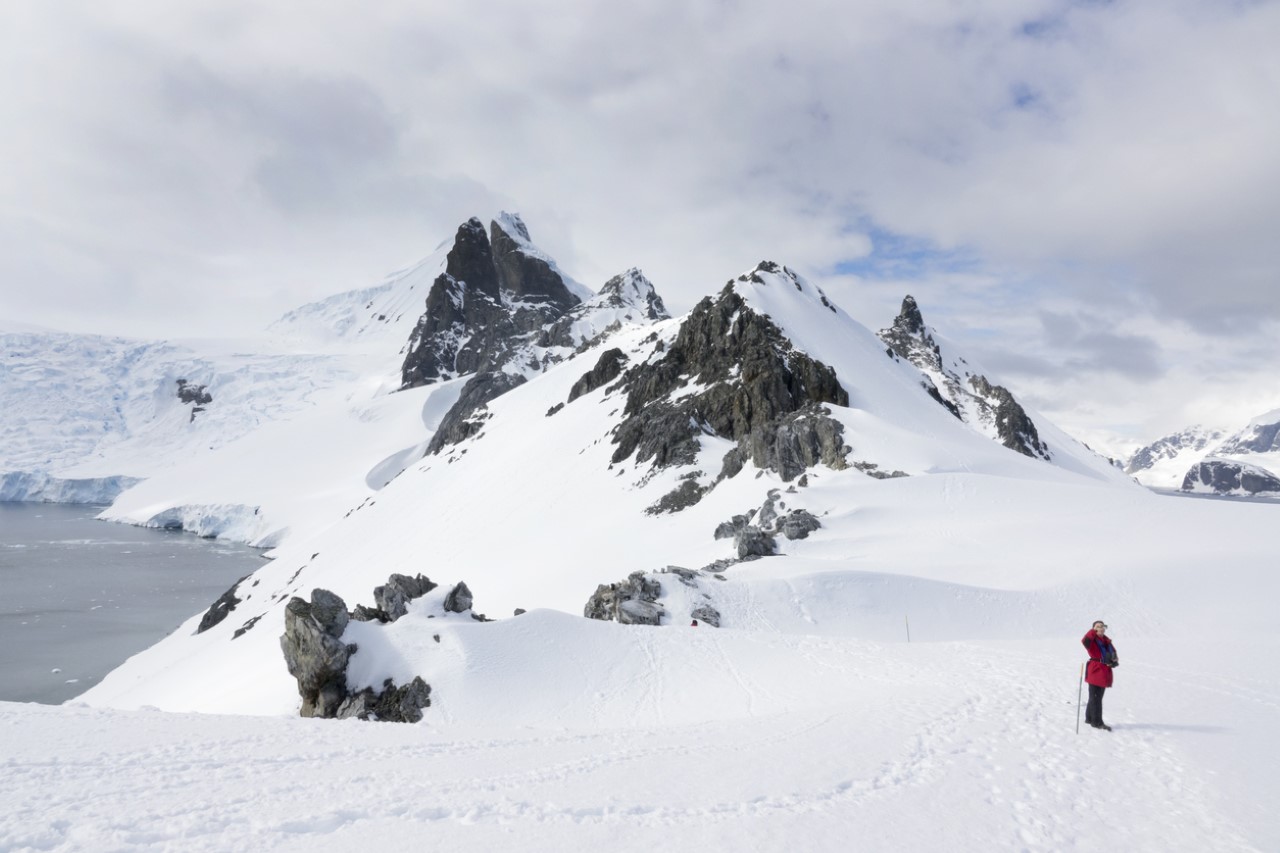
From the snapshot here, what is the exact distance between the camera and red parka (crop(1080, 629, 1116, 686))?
427 inches

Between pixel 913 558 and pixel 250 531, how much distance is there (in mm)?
109194

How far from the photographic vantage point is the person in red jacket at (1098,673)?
10.8m

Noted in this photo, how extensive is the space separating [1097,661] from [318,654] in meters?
18.8

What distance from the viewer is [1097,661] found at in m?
11.1

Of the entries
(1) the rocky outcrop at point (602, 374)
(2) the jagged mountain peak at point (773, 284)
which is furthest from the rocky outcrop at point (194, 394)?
(2) the jagged mountain peak at point (773, 284)

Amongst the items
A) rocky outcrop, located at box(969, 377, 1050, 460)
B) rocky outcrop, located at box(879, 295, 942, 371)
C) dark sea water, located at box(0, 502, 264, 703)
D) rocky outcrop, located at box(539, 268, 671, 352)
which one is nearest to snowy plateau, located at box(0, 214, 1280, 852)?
dark sea water, located at box(0, 502, 264, 703)

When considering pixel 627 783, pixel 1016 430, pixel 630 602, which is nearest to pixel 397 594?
pixel 630 602

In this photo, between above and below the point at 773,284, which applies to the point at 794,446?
below

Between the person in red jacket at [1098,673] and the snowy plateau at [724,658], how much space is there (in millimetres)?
326

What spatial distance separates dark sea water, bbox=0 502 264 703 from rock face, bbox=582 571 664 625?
1360 inches

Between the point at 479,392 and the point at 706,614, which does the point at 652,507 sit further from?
the point at 479,392

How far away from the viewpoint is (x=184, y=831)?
22.2 feet

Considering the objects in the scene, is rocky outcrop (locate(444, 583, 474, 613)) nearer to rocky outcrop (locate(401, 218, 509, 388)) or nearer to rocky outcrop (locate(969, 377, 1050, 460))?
rocky outcrop (locate(969, 377, 1050, 460))

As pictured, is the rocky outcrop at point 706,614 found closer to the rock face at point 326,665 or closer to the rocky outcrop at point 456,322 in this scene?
the rock face at point 326,665
